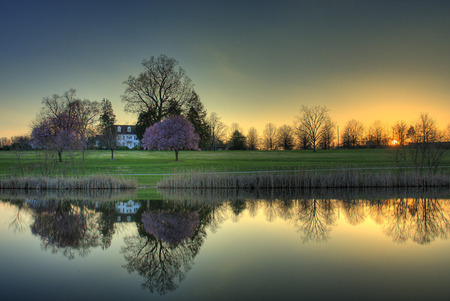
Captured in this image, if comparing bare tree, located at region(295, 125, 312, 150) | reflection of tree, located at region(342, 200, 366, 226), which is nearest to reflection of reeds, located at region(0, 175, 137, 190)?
reflection of tree, located at region(342, 200, 366, 226)

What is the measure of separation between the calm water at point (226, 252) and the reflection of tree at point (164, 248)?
0.09 feet

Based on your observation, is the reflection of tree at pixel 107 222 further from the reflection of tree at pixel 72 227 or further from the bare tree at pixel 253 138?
the bare tree at pixel 253 138

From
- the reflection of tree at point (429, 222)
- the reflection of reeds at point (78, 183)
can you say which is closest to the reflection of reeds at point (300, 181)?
the reflection of reeds at point (78, 183)

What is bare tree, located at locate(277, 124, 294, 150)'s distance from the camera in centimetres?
8162

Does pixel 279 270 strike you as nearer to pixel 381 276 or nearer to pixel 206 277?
pixel 206 277

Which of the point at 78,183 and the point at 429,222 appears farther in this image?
the point at 78,183

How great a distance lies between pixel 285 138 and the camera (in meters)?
82.4

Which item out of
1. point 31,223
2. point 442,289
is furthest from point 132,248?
point 442,289

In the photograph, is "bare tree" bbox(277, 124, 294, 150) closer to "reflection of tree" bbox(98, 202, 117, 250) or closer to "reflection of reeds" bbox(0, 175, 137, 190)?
"reflection of reeds" bbox(0, 175, 137, 190)

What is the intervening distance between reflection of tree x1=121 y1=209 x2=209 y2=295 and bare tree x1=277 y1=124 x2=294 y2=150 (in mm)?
70204

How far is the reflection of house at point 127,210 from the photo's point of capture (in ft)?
43.0

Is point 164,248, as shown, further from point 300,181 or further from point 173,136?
point 173,136

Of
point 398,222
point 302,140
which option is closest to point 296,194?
point 398,222

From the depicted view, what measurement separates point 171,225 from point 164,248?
108 inches
